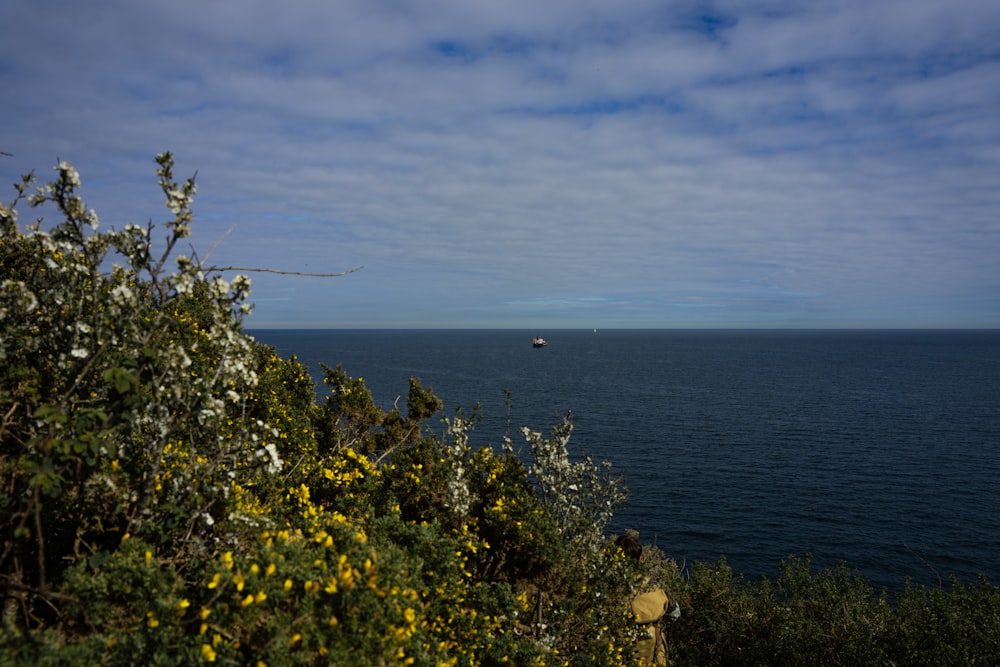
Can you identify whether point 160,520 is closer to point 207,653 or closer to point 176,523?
point 176,523

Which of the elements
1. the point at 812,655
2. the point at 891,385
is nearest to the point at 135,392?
the point at 812,655

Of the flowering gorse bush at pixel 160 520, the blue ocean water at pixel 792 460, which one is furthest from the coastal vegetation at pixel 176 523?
the blue ocean water at pixel 792 460

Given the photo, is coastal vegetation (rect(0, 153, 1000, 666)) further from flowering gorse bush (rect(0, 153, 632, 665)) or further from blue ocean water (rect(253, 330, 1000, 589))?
blue ocean water (rect(253, 330, 1000, 589))

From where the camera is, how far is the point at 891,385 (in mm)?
116938

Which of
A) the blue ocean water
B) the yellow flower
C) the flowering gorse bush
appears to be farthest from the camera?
the blue ocean water

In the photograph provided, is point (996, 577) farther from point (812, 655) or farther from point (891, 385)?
point (891, 385)

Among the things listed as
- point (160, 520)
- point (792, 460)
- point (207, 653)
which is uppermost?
point (160, 520)

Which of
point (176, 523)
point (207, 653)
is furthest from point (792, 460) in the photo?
point (207, 653)

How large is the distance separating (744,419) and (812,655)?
6249cm

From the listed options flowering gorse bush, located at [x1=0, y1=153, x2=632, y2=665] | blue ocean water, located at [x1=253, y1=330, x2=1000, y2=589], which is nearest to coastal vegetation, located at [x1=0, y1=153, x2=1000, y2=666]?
flowering gorse bush, located at [x1=0, y1=153, x2=632, y2=665]

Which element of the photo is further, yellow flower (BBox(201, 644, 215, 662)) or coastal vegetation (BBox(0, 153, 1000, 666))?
coastal vegetation (BBox(0, 153, 1000, 666))

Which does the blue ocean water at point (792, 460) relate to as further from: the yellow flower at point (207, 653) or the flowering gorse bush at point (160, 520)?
the yellow flower at point (207, 653)

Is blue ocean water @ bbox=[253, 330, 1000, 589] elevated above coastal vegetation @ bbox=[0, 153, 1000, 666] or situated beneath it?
situated beneath

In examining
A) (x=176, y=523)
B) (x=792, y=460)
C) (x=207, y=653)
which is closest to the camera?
(x=207, y=653)
